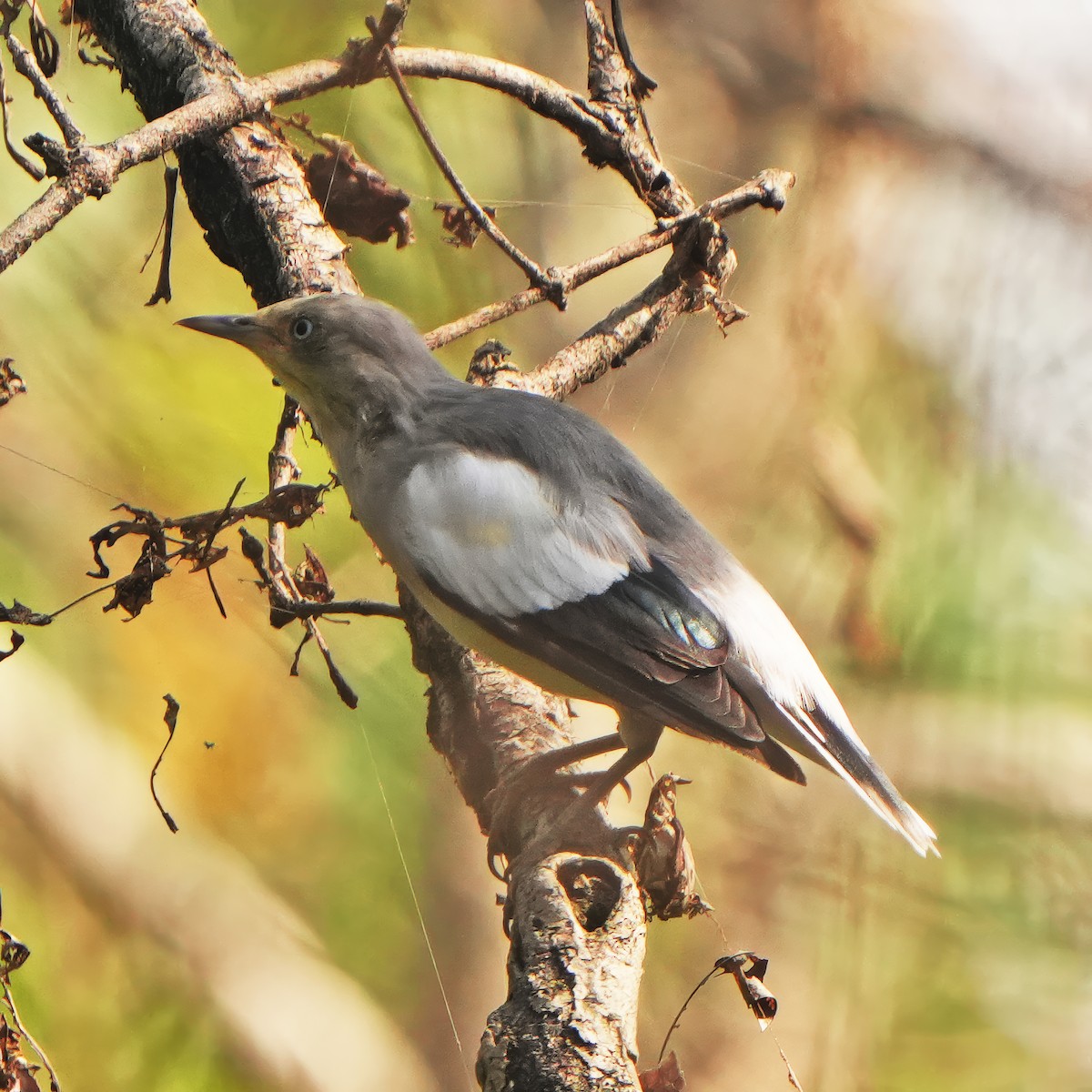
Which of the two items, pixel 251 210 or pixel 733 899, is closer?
pixel 251 210

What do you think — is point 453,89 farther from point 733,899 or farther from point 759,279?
point 733,899

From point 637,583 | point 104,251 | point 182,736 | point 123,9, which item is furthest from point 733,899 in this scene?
point 123,9

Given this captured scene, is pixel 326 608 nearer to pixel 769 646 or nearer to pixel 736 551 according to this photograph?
pixel 769 646

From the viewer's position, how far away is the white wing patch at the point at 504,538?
1.22m

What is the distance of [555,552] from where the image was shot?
1243 millimetres

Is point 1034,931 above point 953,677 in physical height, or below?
below

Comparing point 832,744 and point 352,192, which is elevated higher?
point 352,192

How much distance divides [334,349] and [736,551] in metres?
0.71

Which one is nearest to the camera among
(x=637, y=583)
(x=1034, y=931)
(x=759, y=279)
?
(x=637, y=583)

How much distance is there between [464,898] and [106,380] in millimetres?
807

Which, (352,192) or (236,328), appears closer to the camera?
(236,328)

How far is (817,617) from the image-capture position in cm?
174

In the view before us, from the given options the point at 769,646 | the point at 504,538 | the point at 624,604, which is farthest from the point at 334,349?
the point at 769,646

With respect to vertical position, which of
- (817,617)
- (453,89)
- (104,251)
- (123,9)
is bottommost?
(104,251)
